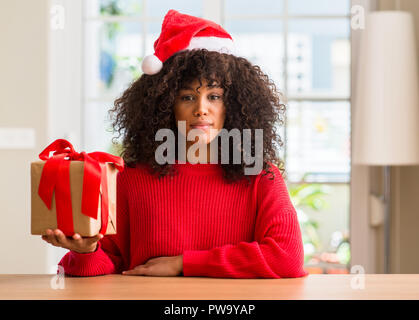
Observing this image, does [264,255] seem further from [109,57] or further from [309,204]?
[109,57]

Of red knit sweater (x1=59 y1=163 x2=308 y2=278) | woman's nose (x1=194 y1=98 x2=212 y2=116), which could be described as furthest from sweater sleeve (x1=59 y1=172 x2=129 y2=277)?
woman's nose (x1=194 y1=98 x2=212 y2=116)

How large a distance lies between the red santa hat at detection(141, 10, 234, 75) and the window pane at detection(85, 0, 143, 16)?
1.64 meters

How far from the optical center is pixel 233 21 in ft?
9.53

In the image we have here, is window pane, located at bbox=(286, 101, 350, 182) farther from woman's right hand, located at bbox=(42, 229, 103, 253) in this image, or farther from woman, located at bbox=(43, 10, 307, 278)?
woman's right hand, located at bbox=(42, 229, 103, 253)

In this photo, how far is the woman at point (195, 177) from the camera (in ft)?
4.28

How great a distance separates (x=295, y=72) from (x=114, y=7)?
0.97 meters

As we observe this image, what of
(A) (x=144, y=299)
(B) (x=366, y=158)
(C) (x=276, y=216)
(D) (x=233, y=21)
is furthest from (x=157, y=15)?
(A) (x=144, y=299)

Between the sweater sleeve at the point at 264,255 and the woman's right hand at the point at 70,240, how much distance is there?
A: 0.21 metres

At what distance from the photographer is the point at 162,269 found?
1.22 meters

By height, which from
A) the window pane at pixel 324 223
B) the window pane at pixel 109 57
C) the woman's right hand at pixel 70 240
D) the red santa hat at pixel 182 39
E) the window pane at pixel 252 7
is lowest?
the window pane at pixel 324 223

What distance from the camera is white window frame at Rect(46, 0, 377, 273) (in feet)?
9.06

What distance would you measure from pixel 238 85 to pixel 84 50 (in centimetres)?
174

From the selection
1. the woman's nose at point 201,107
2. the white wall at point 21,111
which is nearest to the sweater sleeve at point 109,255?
the woman's nose at point 201,107

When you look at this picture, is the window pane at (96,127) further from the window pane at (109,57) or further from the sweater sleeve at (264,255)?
the sweater sleeve at (264,255)
